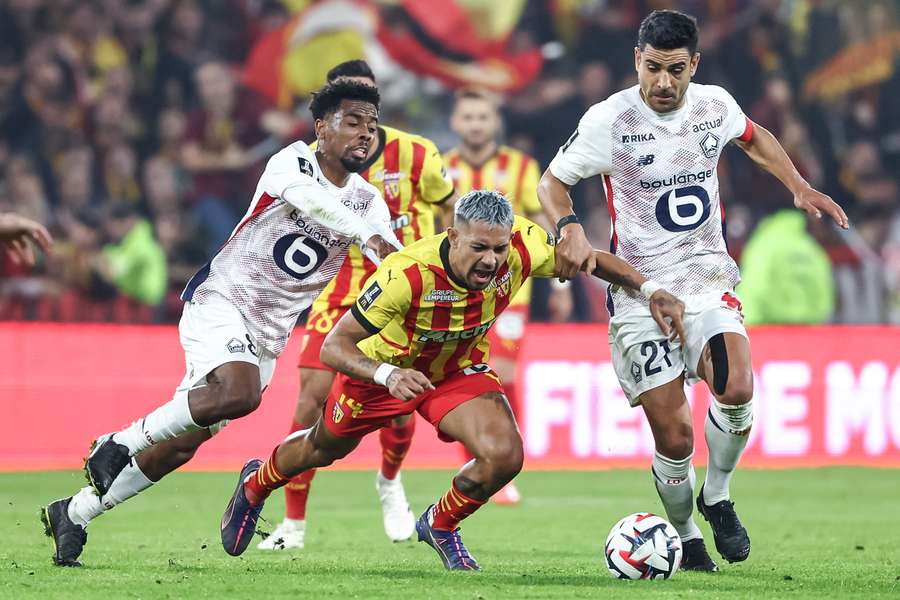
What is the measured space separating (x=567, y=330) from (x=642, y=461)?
132 centimetres

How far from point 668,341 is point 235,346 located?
76.0 inches

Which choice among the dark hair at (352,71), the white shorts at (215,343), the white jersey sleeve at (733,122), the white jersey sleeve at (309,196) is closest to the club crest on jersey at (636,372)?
the white jersey sleeve at (733,122)

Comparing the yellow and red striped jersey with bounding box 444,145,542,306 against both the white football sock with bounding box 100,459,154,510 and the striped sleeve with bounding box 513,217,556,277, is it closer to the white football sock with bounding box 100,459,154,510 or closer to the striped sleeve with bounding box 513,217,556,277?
the striped sleeve with bounding box 513,217,556,277

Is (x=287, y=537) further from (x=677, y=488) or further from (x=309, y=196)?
(x=677, y=488)

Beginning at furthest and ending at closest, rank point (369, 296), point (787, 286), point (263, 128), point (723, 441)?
point (263, 128), point (787, 286), point (723, 441), point (369, 296)

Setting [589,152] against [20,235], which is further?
[589,152]

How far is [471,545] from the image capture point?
822cm

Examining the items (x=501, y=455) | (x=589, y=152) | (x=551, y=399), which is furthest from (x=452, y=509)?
(x=551, y=399)

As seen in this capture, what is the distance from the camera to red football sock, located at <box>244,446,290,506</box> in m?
7.09

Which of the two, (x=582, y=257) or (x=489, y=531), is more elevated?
(x=582, y=257)

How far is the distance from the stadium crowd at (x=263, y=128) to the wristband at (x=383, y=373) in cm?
816

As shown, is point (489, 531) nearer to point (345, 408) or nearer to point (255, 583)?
point (345, 408)

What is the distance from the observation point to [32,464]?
12.5 m

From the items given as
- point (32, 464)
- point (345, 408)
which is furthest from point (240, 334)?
point (32, 464)
